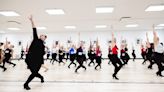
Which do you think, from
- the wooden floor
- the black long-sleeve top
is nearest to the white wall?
the wooden floor

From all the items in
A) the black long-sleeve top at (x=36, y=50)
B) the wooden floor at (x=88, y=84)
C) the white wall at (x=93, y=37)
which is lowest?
the wooden floor at (x=88, y=84)

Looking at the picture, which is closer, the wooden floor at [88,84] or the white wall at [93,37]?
the wooden floor at [88,84]

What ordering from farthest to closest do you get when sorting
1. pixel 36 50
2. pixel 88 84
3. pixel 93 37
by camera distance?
pixel 93 37
pixel 88 84
pixel 36 50

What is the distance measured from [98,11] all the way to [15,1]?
14.1 ft

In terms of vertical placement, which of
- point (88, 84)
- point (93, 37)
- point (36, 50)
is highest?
point (93, 37)

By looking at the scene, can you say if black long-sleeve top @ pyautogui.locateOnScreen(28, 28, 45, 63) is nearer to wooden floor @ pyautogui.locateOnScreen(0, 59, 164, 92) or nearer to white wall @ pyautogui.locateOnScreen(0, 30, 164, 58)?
wooden floor @ pyautogui.locateOnScreen(0, 59, 164, 92)

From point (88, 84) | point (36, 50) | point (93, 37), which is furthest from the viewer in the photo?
point (93, 37)

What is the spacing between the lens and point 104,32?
18.4m

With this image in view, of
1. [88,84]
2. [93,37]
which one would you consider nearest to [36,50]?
[88,84]

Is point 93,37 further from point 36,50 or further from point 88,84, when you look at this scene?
point 36,50

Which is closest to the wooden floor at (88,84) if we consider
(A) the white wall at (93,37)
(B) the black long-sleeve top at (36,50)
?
(B) the black long-sleeve top at (36,50)

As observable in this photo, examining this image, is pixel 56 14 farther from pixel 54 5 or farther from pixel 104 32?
pixel 104 32

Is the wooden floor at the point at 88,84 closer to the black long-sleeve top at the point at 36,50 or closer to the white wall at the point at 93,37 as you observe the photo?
the black long-sleeve top at the point at 36,50

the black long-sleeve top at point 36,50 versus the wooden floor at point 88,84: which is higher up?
the black long-sleeve top at point 36,50
